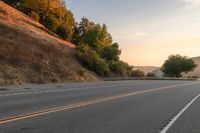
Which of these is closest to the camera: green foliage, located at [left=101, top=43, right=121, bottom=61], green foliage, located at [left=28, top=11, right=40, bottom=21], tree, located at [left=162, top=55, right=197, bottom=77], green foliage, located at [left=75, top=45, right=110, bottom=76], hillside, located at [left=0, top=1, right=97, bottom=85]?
hillside, located at [left=0, top=1, right=97, bottom=85]

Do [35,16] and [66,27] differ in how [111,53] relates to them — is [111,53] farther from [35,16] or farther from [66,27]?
[35,16]

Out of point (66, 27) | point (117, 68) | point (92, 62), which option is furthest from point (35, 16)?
point (92, 62)

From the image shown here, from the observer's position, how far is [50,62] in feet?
165

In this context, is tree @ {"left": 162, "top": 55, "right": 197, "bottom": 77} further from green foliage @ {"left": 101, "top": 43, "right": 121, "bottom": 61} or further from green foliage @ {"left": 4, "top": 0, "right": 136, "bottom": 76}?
green foliage @ {"left": 101, "top": 43, "right": 121, "bottom": 61}

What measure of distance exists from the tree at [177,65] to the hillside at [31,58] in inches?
2221

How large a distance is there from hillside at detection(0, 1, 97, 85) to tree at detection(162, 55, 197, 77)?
56.4 metres

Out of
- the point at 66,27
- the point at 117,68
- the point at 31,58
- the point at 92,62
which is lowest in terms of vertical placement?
the point at 31,58

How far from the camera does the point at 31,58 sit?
4753 cm

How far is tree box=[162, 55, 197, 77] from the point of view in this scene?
11538cm

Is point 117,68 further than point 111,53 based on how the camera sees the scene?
No

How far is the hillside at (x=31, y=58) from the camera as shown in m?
41.5

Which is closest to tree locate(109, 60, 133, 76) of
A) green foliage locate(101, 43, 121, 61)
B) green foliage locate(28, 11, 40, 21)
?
green foliage locate(101, 43, 121, 61)

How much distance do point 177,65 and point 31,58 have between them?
7333 cm

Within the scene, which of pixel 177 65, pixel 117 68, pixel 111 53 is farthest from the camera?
pixel 177 65
